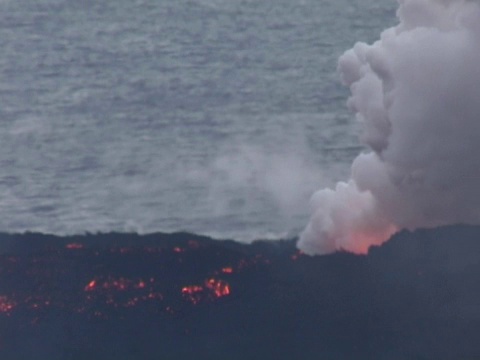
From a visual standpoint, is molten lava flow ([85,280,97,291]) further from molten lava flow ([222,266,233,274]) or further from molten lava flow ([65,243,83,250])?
molten lava flow ([222,266,233,274])

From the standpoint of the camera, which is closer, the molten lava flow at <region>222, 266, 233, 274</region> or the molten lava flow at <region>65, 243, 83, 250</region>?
the molten lava flow at <region>222, 266, 233, 274</region>

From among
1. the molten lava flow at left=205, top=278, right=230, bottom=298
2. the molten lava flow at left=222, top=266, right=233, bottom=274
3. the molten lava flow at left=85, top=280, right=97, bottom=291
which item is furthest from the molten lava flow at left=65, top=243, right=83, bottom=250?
the molten lava flow at left=222, top=266, right=233, bottom=274

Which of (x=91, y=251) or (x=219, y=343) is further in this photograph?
(x=91, y=251)

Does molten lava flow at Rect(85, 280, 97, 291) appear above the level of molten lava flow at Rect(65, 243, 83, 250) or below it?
below

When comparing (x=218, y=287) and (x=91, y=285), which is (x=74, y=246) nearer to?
(x=91, y=285)

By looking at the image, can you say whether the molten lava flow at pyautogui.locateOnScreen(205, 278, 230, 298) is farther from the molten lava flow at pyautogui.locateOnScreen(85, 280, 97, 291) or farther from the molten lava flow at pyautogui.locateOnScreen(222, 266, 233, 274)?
the molten lava flow at pyautogui.locateOnScreen(85, 280, 97, 291)

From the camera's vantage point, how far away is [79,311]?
11044cm

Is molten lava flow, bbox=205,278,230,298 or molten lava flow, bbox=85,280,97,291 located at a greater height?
molten lava flow, bbox=85,280,97,291

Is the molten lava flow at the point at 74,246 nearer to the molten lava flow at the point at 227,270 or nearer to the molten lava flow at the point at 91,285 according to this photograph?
the molten lava flow at the point at 91,285

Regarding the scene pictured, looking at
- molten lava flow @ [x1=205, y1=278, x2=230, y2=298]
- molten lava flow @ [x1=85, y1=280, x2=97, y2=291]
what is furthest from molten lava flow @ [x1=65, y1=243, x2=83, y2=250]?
molten lava flow @ [x1=205, y1=278, x2=230, y2=298]

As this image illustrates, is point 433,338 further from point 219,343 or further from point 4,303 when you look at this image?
point 4,303

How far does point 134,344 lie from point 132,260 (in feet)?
27.6

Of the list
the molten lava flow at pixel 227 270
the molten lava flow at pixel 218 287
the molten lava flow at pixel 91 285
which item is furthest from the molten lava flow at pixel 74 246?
the molten lava flow at pixel 227 270

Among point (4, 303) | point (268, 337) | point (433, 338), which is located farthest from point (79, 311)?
point (433, 338)
